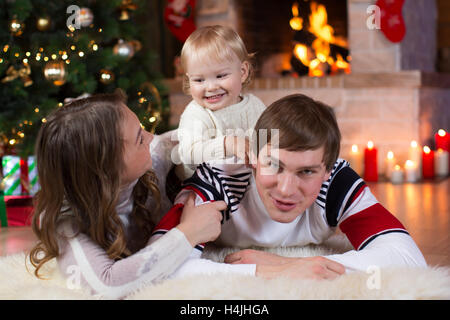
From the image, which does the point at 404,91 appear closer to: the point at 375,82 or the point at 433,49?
the point at 375,82

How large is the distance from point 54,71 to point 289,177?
147cm

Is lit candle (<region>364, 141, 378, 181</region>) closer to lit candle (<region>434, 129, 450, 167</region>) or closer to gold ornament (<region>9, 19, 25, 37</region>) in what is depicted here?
lit candle (<region>434, 129, 450, 167</region>)

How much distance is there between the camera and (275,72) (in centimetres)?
402

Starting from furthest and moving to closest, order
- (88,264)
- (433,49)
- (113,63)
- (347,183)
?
(433,49) < (113,63) < (347,183) < (88,264)

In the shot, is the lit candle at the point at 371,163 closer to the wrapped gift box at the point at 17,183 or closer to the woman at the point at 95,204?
the wrapped gift box at the point at 17,183

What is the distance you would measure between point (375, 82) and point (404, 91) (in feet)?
0.53

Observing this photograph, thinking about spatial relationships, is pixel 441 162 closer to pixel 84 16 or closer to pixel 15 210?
pixel 84 16

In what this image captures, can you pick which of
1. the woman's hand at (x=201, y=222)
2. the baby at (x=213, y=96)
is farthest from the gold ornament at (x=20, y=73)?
the woman's hand at (x=201, y=222)

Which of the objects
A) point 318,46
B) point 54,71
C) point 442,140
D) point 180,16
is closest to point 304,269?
point 54,71

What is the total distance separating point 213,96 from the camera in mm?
1633

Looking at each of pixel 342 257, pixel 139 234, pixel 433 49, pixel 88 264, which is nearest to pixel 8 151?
pixel 139 234

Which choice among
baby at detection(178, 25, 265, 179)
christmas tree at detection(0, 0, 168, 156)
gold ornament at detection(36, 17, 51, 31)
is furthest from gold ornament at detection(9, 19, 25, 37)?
baby at detection(178, 25, 265, 179)

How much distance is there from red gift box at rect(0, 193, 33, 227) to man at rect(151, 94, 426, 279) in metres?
1.16

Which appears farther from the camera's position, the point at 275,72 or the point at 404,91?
the point at 275,72
